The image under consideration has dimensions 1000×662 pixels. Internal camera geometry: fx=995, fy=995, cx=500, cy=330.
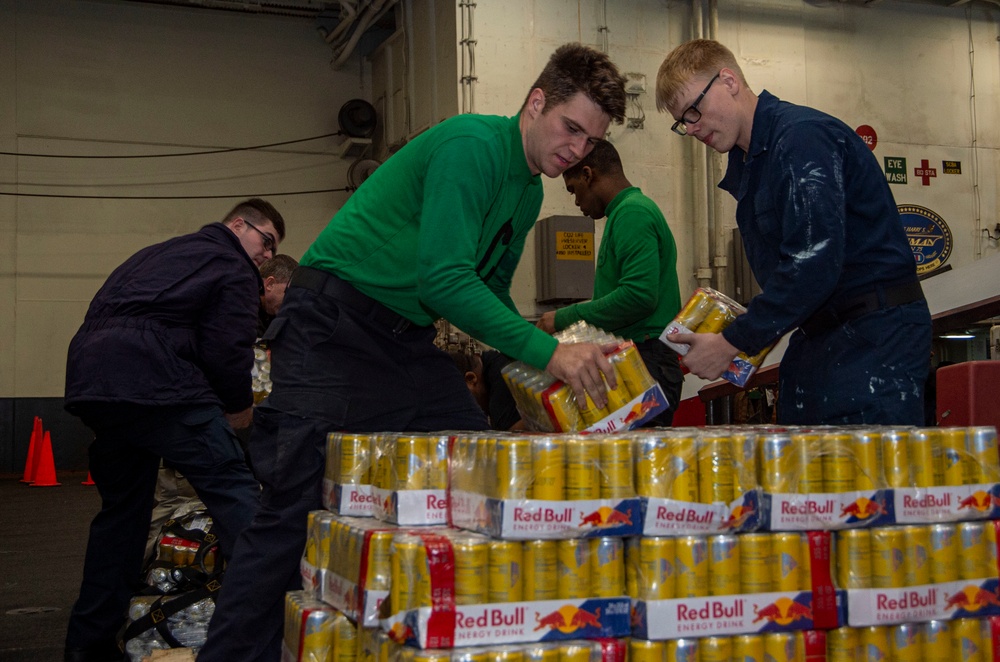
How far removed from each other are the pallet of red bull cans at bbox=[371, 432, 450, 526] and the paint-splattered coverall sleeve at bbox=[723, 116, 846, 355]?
105cm

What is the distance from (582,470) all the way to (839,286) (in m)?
1.23

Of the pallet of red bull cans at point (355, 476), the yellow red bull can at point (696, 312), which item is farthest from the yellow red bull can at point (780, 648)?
the yellow red bull can at point (696, 312)

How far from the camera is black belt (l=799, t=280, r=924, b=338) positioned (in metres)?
2.88

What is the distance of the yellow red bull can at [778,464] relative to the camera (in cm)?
222

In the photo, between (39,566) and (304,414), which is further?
(39,566)

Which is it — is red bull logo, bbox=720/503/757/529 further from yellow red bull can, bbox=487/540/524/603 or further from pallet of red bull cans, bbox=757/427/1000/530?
yellow red bull can, bbox=487/540/524/603

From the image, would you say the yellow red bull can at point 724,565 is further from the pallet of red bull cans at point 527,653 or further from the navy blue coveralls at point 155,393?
the navy blue coveralls at point 155,393

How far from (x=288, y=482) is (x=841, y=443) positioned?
1502mm

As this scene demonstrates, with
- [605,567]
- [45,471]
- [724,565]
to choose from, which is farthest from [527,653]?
[45,471]

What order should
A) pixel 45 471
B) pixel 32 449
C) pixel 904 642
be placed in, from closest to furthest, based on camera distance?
pixel 904 642, pixel 45 471, pixel 32 449

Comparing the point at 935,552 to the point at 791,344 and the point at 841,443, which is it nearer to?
the point at 841,443

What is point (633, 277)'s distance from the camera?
4363mm

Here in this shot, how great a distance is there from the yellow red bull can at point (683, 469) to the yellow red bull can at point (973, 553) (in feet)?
2.13

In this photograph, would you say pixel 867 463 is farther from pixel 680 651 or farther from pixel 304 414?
pixel 304 414
